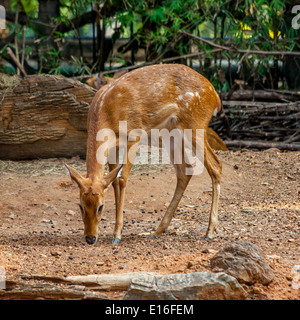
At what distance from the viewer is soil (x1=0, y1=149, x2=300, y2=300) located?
14.1 feet

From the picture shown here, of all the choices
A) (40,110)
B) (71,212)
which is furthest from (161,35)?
(71,212)

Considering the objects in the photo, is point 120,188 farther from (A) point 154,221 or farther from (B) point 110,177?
(A) point 154,221

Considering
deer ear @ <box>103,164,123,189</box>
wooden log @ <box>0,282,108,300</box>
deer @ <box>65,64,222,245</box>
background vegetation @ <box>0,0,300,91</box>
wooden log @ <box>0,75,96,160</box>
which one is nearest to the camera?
wooden log @ <box>0,282,108,300</box>

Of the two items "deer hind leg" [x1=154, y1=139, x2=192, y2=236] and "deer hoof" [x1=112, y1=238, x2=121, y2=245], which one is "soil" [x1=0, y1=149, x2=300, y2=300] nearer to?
"deer hoof" [x1=112, y1=238, x2=121, y2=245]

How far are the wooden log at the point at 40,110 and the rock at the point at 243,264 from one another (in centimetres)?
490

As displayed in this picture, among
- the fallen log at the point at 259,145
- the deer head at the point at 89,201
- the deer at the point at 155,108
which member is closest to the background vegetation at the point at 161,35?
the fallen log at the point at 259,145

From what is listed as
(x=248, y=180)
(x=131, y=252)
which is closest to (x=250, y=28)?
(x=248, y=180)

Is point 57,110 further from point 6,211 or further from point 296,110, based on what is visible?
point 296,110

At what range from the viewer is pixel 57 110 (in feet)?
27.6

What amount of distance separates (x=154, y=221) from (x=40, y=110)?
10.5 ft

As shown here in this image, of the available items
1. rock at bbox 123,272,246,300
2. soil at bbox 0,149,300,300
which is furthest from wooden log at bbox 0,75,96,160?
rock at bbox 123,272,246,300

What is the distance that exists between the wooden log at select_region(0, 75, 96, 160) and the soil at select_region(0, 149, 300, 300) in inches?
15.4

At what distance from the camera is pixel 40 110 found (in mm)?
8367

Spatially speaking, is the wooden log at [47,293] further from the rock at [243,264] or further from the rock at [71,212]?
the rock at [71,212]
